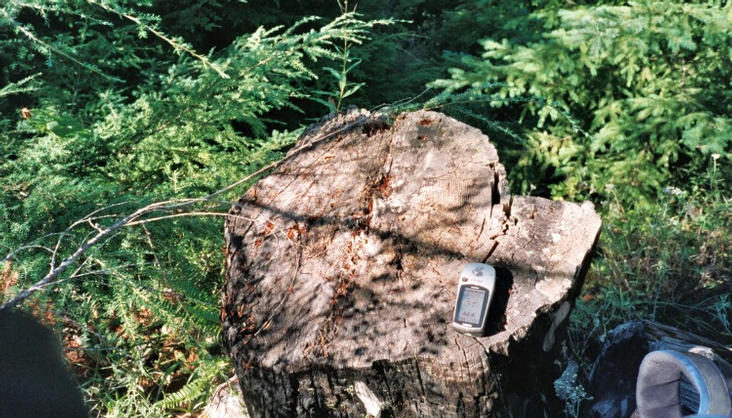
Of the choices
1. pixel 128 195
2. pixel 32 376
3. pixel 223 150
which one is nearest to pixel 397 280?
pixel 32 376

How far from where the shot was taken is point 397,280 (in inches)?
88.9

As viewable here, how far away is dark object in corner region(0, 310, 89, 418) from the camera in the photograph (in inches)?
59.9

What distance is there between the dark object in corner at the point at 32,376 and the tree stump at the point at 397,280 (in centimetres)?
70

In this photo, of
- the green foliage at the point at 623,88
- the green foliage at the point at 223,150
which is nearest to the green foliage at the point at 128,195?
the green foliage at the point at 223,150

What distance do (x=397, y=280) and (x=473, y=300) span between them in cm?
36

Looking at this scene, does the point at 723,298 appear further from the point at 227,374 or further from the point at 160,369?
the point at 160,369

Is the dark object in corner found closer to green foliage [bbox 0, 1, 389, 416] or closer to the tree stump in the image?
the tree stump

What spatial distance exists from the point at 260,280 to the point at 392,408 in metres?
0.75

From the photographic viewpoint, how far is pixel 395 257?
7.70 feet

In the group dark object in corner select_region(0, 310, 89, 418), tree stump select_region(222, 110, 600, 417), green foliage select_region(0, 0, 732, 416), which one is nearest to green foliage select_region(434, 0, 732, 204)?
green foliage select_region(0, 0, 732, 416)

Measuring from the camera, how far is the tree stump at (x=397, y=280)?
201 cm

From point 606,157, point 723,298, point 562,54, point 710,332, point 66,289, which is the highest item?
point 562,54

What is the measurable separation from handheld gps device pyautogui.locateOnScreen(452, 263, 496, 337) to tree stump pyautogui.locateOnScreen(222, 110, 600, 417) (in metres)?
0.05

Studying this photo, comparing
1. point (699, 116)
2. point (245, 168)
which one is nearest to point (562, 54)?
point (699, 116)
